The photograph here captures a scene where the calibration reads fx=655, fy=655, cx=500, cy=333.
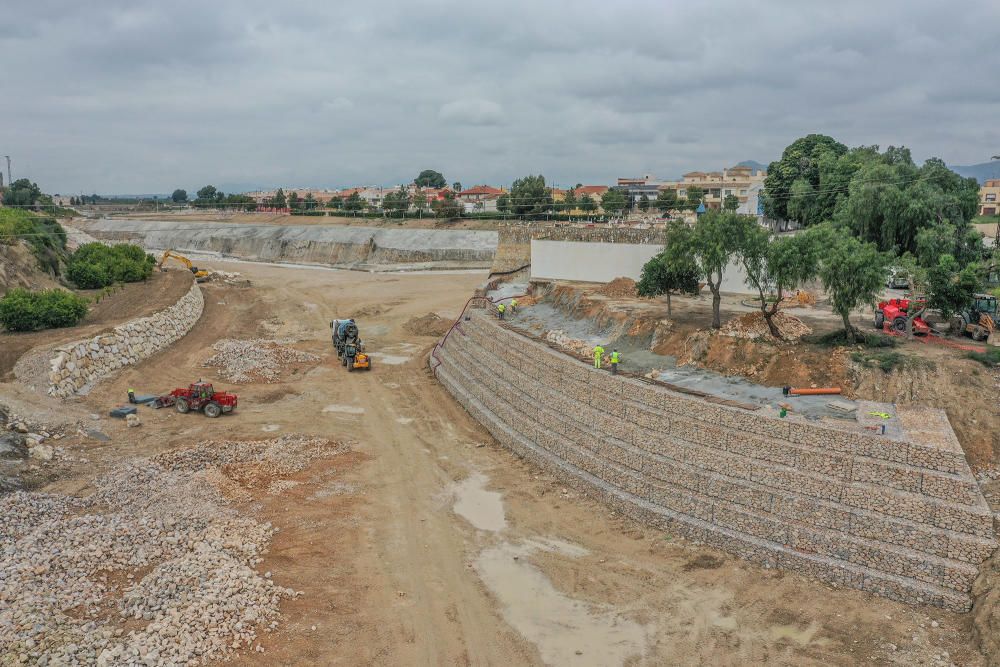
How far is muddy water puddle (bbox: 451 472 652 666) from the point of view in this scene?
11.9 m

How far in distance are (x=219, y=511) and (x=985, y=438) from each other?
18146mm

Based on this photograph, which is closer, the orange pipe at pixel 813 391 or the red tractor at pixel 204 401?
the orange pipe at pixel 813 391

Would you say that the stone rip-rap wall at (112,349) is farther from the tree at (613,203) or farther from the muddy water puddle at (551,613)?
the tree at (613,203)

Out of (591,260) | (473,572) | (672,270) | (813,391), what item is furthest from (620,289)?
(473,572)

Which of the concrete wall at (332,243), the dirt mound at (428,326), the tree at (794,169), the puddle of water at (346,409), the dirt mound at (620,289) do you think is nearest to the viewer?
the puddle of water at (346,409)

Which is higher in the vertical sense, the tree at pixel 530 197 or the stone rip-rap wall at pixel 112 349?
the tree at pixel 530 197

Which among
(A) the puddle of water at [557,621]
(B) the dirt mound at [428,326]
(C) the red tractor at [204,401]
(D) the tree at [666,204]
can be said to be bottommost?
(A) the puddle of water at [557,621]

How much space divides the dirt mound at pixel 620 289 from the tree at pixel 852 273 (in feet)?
38.7

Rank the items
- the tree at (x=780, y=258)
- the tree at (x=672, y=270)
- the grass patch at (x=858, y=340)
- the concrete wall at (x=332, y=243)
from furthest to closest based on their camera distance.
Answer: the concrete wall at (x=332, y=243) < the tree at (x=672, y=270) < the tree at (x=780, y=258) < the grass patch at (x=858, y=340)

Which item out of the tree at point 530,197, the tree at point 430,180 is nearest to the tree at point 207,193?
the tree at point 430,180

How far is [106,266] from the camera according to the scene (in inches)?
1714

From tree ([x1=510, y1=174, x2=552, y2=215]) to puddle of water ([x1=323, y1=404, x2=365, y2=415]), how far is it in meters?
59.1

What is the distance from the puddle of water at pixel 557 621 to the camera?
38.9ft

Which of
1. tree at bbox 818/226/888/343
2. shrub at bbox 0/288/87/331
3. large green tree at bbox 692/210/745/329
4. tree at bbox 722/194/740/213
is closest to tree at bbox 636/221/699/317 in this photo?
large green tree at bbox 692/210/745/329
